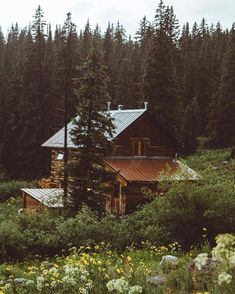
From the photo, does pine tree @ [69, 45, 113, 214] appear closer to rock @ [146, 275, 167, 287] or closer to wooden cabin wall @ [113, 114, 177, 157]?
wooden cabin wall @ [113, 114, 177, 157]

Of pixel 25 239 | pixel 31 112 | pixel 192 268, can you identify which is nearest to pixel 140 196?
pixel 25 239

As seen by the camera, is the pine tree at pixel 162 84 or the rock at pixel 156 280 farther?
the pine tree at pixel 162 84

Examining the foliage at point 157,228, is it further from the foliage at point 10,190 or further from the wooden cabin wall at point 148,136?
the foliage at point 10,190

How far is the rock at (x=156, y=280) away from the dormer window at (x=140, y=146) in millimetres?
26111

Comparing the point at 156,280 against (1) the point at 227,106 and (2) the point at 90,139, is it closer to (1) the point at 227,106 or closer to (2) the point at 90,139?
(2) the point at 90,139

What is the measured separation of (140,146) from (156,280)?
26.8 meters

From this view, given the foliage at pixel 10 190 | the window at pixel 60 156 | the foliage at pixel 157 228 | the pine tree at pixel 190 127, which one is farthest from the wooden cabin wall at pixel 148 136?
the pine tree at pixel 190 127

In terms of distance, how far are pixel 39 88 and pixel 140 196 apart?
2986 centimetres

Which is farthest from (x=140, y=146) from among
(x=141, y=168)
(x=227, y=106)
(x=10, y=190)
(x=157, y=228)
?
(x=227, y=106)

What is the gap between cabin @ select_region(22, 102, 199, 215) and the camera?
31516 mm

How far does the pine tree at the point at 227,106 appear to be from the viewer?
52.8m

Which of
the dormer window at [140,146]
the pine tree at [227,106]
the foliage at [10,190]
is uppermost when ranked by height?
the pine tree at [227,106]

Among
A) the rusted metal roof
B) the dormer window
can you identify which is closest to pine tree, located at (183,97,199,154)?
the dormer window

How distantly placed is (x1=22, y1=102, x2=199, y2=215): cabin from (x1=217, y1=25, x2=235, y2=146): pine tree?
18.8 meters
